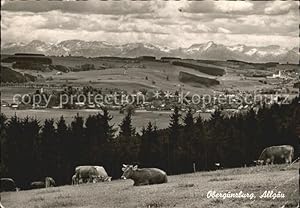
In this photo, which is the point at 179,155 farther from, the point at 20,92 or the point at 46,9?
the point at 46,9

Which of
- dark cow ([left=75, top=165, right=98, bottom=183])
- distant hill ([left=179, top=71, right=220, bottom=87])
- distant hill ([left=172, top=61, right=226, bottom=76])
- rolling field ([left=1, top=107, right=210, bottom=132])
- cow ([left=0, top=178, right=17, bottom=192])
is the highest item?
distant hill ([left=172, top=61, right=226, bottom=76])

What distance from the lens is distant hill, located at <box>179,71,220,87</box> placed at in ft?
129

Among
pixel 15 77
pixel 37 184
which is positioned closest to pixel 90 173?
pixel 37 184

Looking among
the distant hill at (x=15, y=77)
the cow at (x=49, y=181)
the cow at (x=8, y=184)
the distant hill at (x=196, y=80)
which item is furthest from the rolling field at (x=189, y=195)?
the cow at (x=8, y=184)

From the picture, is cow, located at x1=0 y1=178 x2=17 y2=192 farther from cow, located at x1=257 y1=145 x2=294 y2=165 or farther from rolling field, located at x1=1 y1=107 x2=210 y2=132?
cow, located at x1=257 y1=145 x2=294 y2=165

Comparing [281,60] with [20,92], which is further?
[20,92]

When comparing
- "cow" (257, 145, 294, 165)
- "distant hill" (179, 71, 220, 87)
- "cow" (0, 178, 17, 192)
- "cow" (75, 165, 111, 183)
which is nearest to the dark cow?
"cow" (75, 165, 111, 183)

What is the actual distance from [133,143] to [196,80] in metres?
7.03

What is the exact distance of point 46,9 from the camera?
102ft

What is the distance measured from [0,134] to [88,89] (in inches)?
470

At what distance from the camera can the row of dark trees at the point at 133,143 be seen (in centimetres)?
4119

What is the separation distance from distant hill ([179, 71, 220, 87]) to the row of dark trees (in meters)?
2.43

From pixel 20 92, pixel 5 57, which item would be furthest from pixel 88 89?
pixel 5 57

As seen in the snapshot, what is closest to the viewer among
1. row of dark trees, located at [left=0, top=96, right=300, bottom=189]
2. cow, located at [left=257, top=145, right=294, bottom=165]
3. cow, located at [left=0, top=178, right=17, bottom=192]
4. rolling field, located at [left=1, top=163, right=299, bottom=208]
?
rolling field, located at [left=1, top=163, right=299, bottom=208]
